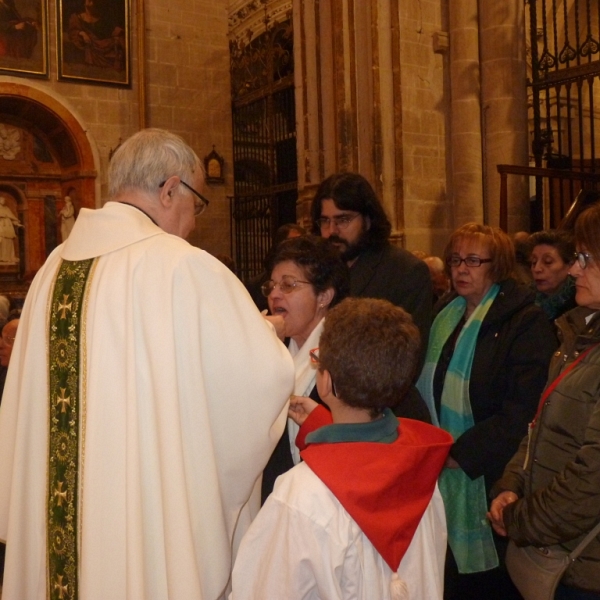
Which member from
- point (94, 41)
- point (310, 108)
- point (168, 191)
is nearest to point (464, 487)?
point (168, 191)

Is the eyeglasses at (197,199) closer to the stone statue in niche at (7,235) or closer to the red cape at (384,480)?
the red cape at (384,480)

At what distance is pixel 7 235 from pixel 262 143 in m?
4.30

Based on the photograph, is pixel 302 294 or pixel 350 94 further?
pixel 350 94

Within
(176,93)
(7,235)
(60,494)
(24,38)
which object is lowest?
(60,494)

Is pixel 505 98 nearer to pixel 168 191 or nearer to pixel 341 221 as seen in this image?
pixel 341 221

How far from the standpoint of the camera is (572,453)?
1994 mm

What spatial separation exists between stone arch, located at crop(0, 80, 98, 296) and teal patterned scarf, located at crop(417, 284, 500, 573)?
9.47 m

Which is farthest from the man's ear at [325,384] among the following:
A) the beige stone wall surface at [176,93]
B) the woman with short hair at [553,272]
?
the beige stone wall surface at [176,93]

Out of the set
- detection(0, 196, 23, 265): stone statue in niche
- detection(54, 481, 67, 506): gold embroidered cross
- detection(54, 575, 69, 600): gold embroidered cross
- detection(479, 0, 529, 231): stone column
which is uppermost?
detection(479, 0, 529, 231): stone column

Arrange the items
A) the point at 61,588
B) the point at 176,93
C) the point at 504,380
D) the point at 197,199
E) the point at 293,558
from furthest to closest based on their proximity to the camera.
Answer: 1. the point at 176,93
2. the point at 504,380
3. the point at 197,199
4. the point at 61,588
5. the point at 293,558

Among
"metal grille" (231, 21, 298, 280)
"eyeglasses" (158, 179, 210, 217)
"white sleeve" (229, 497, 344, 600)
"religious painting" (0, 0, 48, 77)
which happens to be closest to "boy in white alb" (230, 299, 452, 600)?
"white sleeve" (229, 497, 344, 600)

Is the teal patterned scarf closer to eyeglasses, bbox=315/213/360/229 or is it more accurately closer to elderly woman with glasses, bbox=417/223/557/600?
elderly woman with glasses, bbox=417/223/557/600

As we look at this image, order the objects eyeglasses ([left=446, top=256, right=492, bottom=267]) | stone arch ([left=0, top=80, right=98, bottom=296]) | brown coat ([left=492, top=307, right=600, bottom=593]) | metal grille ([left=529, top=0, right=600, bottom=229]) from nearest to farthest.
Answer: brown coat ([left=492, top=307, right=600, bottom=593]) → eyeglasses ([left=446, top=256, right=492, bottom=267]) → metal grille ([left=529, top=0, right=600, bottom=229]) → stone arch ([left=0, top=80, right=98, bottom=296])

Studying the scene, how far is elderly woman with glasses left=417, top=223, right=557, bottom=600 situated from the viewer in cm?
268
